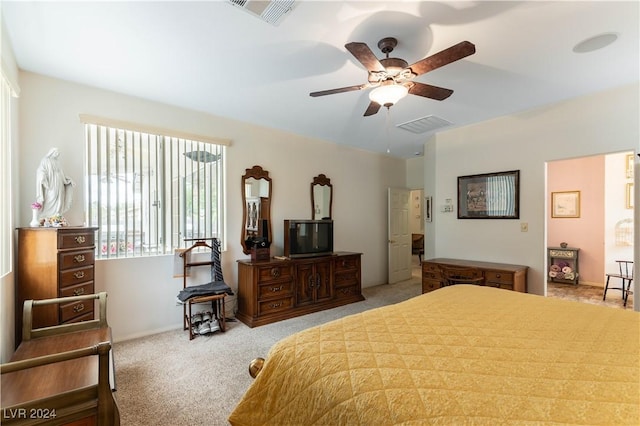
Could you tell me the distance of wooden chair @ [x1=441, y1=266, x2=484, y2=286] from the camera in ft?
11.8

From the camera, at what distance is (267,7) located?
1.78 m

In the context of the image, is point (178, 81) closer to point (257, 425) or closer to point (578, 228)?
point (257, 425)

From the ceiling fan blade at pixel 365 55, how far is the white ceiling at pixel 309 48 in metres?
0.30

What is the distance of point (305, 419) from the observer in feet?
3.47

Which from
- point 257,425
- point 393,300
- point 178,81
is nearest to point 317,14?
point 178,81

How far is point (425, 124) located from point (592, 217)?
12.4ft

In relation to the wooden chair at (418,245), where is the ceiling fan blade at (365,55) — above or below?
above

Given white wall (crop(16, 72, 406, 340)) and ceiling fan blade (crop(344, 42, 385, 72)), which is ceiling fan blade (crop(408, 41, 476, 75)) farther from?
white wall (crop(16, 72, 406, 340))

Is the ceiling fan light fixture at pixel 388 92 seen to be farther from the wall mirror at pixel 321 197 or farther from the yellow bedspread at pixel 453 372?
the wall mirror at pixel 321 197

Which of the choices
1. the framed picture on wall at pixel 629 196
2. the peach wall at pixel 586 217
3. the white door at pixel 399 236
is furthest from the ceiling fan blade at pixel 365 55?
Result: the framed picture on wall at pixel 629 196

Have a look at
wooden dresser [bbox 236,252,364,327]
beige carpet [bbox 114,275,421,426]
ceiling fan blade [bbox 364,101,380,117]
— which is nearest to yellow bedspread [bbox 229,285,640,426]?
beige carpet [bbox 114,275,421,426]

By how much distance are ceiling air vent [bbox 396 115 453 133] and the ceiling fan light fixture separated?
74.0 inches

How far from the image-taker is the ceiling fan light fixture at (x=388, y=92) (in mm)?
2049

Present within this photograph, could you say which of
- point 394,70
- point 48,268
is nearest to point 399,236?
point 394,70
